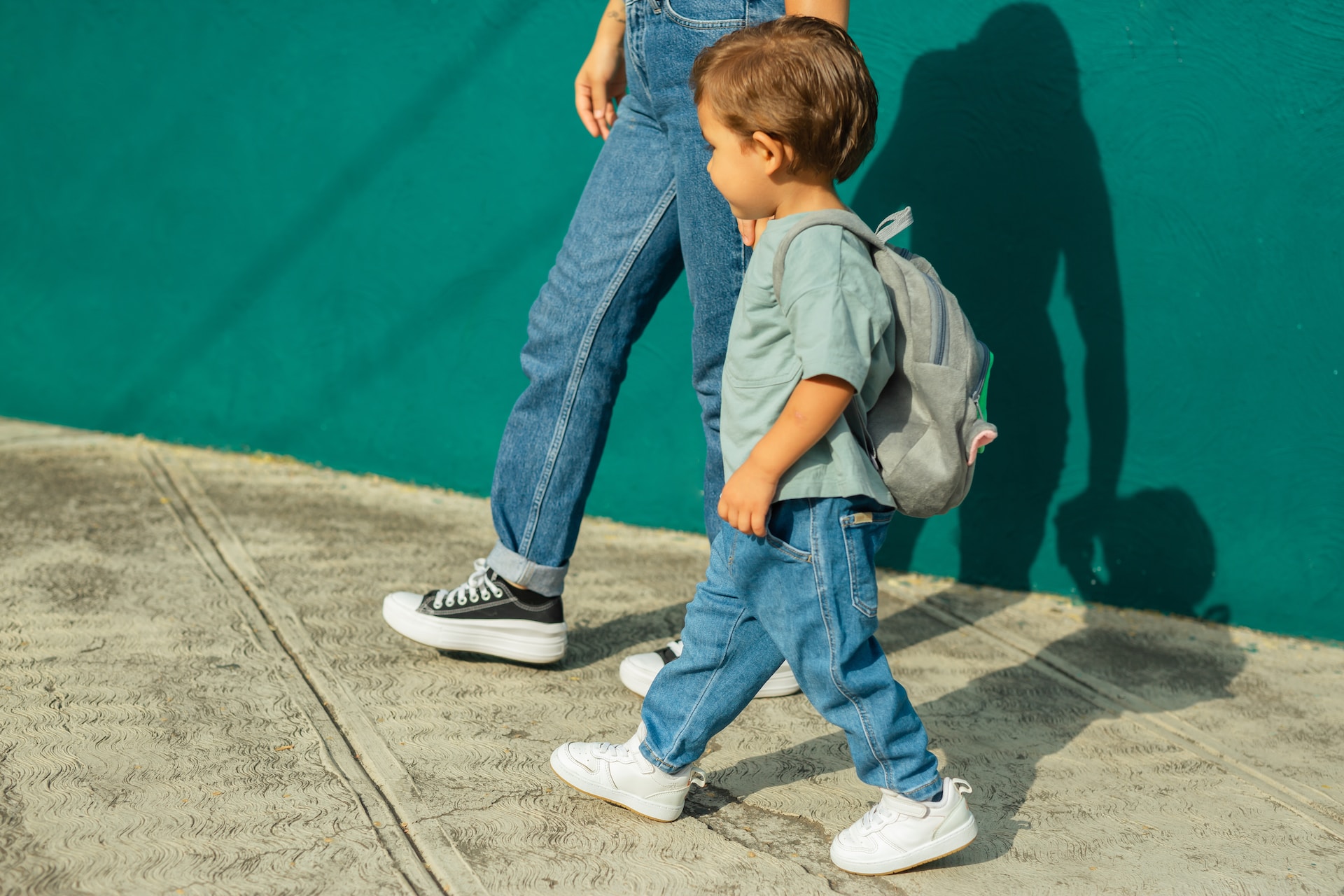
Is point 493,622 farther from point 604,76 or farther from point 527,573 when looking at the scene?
point 604,76

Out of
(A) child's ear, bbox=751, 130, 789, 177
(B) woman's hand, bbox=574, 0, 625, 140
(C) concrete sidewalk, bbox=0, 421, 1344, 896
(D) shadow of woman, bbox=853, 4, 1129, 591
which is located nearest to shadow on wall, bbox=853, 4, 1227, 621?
(D) shadow of woman, bbox=853, 4, 1129, 591

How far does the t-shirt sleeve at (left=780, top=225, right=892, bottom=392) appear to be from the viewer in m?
1.52

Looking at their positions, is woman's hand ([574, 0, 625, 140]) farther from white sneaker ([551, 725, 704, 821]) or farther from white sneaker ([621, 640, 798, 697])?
white sneaker ([551, 725, 704, 821])

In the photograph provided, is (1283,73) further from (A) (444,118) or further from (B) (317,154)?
(B) (317,154)

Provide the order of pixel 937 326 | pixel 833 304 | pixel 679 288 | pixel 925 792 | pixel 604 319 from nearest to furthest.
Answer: pixel 833 304
pixel 937 326
pixel 925 792
pixel 604 319
pixel 679 288

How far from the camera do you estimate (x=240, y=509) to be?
10.7ft

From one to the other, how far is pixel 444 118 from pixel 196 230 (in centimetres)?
89

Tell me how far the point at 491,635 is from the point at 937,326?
1202mm

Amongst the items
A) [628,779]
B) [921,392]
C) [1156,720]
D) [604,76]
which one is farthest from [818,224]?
[1156,720]

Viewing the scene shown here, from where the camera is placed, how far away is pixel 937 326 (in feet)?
5.34

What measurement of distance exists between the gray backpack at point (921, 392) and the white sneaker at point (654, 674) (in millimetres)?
781

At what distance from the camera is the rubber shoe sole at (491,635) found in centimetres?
240

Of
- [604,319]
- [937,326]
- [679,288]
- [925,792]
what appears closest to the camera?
[937,326]

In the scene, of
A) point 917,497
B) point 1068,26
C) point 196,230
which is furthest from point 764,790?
point 196,230
